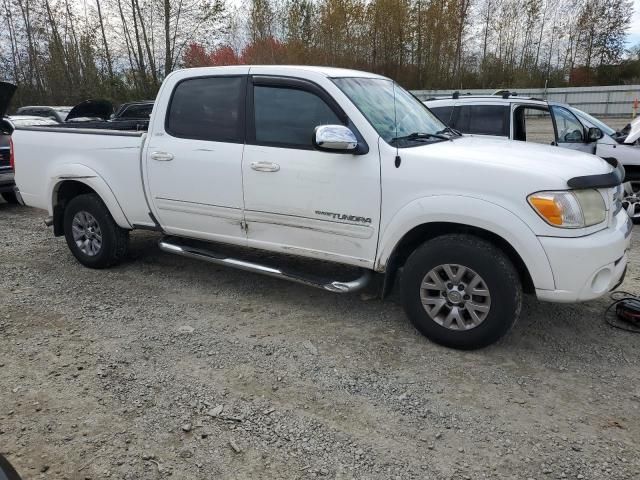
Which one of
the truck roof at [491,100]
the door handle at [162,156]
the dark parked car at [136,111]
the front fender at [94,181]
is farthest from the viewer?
the dark parked car at [136,111]

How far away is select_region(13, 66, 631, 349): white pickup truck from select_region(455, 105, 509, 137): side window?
3091 millimetres

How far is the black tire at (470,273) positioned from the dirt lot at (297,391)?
15 cm

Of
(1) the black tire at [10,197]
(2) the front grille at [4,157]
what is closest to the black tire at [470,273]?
(2) the front grille at [4,157]

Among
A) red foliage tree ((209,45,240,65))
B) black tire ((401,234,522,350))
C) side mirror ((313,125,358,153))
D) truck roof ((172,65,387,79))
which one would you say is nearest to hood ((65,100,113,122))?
truck roof ((172,65,387,79))

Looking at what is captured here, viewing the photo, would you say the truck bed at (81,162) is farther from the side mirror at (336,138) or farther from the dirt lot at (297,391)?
the side mirror at (336,138)

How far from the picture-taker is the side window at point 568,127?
7527 mm

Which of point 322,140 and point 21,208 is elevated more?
point 322,140

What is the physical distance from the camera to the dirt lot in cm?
266

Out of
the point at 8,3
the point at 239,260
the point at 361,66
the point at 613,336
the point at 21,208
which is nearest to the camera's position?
the point at 613,336

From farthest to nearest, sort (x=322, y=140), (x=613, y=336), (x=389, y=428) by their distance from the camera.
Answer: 1. (x=613, y=336)
2. (x=322, y=140)
3. (x=389, y=428)

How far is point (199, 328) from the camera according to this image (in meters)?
4.16

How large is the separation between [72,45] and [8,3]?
386 cm

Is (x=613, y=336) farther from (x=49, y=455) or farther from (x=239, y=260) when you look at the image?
(x=49, y=455)

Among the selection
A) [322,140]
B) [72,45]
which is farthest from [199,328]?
[72,45]
